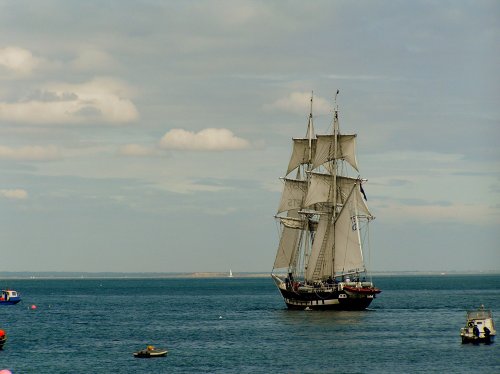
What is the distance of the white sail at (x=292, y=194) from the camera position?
6836 inches

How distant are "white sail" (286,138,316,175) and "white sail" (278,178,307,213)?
111 inches

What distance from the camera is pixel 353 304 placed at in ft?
506

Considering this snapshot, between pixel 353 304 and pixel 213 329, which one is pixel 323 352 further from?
pixel 353 304

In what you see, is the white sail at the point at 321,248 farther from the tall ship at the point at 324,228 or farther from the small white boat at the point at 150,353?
the small white boat at the point at 150,353

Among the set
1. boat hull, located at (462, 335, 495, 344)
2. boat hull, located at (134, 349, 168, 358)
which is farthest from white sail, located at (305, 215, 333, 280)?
boat hull, located at (134, 349, 168, 358)

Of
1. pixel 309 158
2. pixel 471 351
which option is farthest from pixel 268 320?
pixel 471 351

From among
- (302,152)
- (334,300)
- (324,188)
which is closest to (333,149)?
(324,188)

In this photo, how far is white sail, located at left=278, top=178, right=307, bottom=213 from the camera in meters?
174

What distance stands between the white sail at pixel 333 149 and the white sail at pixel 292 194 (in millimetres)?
8003

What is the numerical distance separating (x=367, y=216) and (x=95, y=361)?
72.4 meters

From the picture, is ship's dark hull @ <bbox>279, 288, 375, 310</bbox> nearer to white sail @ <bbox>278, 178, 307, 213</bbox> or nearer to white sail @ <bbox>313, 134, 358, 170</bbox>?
white sail @ <bbox>278, 178, 307, 213</bbox>

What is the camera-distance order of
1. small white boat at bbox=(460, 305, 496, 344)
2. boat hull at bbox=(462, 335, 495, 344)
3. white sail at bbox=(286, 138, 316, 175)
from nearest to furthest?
1. small white boat at bbox=(460, 305, 496, 344)
2. boat hull at bbox=(462, 335, 495, 344)
3. white sail at bbox=(286, 138, 316, 175)

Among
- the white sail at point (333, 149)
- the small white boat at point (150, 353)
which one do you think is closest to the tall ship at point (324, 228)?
the white sail at point (333, 149)

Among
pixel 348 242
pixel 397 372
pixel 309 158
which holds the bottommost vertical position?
pixel 397 372
